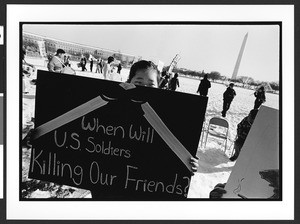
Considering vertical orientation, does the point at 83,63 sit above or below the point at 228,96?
above

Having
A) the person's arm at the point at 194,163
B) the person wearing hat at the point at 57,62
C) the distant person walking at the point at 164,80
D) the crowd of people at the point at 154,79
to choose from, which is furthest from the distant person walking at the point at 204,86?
the person wearing hat at the point at 57,62

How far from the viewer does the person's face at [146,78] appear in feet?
11.0

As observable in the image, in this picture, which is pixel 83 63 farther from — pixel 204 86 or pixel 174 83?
pixel 204 86

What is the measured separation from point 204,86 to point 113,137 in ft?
2.78

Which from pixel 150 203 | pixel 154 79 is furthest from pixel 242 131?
pixel 150 203

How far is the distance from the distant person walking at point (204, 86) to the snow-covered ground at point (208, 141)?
0.11 feet

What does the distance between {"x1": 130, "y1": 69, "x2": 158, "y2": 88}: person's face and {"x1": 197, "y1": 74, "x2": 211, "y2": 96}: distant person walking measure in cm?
36

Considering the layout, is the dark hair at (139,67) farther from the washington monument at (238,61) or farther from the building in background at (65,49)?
the washington monument at (238,61)

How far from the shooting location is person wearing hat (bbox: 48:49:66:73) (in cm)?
338

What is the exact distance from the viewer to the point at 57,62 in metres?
3.40

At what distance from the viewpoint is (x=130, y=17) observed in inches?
132

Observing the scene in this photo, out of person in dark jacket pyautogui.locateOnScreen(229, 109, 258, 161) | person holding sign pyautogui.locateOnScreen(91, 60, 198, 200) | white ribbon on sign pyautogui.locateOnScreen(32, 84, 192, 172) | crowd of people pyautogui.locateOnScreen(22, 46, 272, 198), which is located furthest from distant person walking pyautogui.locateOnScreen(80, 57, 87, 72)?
person in dark jacket pyautogui.locateOnScreen(229, 109, 258, 161)

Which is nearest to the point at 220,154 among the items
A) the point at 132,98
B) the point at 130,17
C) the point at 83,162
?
the point at 132,98

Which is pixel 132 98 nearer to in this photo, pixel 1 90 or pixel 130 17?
pixel 130 17
